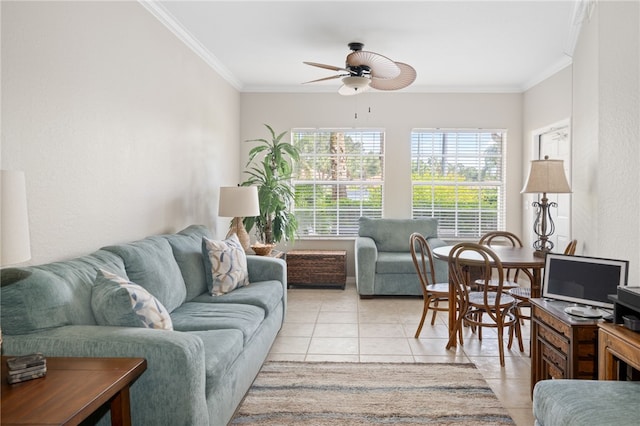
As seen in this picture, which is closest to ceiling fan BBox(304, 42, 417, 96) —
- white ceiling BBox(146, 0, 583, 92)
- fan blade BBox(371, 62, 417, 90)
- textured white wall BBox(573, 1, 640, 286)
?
fan blade BBox(371, 62, 417, 90)

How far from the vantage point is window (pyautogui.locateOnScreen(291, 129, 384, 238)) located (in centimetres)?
645

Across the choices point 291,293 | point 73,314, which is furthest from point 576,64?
point 73,314

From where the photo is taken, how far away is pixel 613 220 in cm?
297

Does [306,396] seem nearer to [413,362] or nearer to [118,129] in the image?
[413,362]

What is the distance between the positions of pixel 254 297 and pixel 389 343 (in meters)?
1.26

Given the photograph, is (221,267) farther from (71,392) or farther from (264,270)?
(71,392)

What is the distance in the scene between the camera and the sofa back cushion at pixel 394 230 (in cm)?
598

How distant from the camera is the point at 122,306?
2.09 meters

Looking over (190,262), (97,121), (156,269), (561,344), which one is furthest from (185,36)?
(561,344)

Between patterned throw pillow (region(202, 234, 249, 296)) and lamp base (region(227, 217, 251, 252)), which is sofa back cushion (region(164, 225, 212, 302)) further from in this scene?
lamp base (region(227, 217, 251, 252))

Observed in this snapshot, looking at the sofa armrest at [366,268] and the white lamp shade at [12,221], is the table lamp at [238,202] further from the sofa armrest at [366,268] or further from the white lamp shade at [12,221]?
the white lamp shade at [12,221]

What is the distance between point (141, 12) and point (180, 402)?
2.82 meters

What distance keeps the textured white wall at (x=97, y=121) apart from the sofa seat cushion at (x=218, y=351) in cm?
95

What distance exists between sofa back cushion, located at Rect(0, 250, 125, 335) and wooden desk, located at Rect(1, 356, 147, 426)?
0.24 metres
